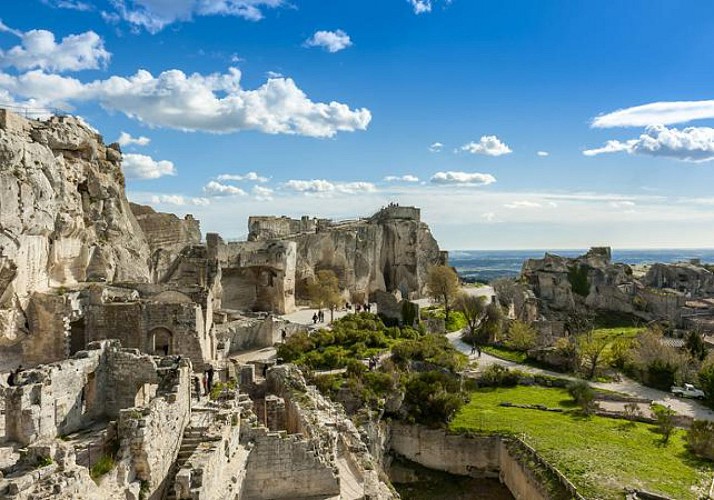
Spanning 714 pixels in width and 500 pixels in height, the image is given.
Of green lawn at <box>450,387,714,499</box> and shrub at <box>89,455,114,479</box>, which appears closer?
shrub at <box>89,455,114,479</box>

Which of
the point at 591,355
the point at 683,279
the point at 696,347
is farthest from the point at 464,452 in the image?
the point at 683,279

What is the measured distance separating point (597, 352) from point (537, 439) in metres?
12.5

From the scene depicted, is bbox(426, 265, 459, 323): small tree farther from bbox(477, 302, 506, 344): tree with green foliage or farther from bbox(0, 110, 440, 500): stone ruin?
bbox(0, 110, 440, 500): stone ruin

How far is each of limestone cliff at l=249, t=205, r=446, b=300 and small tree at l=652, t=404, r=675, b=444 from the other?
82.3 ft

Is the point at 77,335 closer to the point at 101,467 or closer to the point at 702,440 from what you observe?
the point at 101,467

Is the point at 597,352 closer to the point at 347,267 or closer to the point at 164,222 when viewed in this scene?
the point at 347,267

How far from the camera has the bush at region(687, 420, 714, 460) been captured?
72.9 feet

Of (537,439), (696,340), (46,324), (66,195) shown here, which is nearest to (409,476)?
(537,439)

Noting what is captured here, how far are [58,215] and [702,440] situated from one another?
25.9 meters

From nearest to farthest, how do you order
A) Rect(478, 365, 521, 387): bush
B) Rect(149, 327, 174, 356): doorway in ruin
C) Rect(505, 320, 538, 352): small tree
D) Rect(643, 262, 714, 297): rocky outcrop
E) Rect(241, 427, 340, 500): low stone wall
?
1. Rect(241, 427, 340, 500): low stone wall
2. Rect(149, 327, 174, 356): doorway in ruin
3. Rect(478, 365, 521, 387): bush
4. Rect(505, 320, 538, 352): small tree
5. Rect(643, 262, 714, 297): rocky outcrop

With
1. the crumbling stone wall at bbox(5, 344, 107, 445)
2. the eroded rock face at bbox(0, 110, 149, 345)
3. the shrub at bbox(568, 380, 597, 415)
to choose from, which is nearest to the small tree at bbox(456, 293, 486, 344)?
the shrub at bbox(568, 380, 597, 415)

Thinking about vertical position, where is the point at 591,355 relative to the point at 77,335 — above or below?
below

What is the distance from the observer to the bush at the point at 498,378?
3188 centimetres

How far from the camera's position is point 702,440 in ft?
73.7
